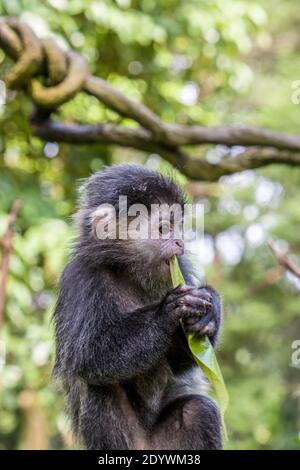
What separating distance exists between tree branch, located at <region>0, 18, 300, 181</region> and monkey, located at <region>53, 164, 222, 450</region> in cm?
109

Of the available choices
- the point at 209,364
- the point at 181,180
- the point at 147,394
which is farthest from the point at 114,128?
the point at 209,364

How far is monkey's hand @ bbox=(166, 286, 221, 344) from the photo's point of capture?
3615mm

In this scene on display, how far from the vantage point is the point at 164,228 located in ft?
13.6

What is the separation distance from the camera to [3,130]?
24.0 feet

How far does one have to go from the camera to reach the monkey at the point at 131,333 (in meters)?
3.72

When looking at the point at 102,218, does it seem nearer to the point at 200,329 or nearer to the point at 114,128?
the point at 200,329

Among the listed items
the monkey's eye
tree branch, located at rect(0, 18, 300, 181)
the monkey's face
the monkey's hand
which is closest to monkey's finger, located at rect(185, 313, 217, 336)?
the monkey's hand

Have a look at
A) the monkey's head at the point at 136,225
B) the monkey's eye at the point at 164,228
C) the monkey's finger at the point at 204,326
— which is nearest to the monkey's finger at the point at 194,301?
the monkey's finger at the point at 204,326

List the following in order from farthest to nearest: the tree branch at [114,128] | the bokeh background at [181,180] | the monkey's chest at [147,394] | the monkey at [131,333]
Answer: the bokeh background at [181,180] < the tree branch at [114,128] < the monkey's chest at [147,394] < the monkey at [131,333]

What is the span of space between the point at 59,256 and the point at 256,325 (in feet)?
28.6

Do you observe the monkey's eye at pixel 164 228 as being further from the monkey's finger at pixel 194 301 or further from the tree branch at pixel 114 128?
the tree branch at pixel 114 128

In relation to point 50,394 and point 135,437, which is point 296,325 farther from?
point 135,437

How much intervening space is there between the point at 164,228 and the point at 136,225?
0.17 meters
